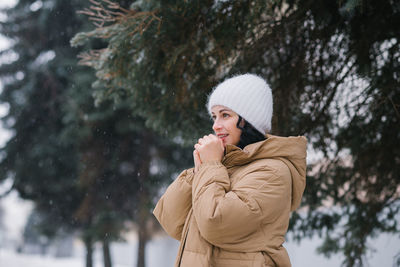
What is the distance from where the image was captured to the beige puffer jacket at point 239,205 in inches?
62.4

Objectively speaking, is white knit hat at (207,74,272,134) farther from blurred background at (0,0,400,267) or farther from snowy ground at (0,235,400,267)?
snowy ground at (0,235,400,267)

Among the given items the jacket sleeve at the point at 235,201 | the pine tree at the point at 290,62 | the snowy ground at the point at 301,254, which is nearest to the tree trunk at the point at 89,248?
the snowy ground at the point at 301,254

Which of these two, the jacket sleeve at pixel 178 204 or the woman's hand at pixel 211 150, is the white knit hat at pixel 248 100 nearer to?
the woman's hand at pixel 211 150

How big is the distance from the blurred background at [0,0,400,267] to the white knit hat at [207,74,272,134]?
→ 50.5 inches

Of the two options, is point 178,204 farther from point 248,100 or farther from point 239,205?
point 248,100

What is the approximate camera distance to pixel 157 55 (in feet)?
14.4

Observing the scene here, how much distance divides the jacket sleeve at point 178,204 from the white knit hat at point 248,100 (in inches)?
14.5

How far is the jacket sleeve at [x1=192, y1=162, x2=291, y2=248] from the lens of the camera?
1.56 m

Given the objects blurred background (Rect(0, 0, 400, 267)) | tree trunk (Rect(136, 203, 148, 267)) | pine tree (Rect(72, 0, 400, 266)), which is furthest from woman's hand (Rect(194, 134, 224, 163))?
tree trunk (Rect(136, 203, 148, 267))

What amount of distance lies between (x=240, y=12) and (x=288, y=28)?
21.4 inches

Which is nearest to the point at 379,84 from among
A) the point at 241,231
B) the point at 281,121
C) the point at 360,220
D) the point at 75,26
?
the point at 281,121

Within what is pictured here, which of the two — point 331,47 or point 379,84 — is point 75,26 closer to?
point 331,47

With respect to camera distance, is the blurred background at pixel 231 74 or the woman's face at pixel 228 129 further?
the blurred background at pixel 231 74

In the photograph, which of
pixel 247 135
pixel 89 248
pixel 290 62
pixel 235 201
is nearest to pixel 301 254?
pixel 89 248
